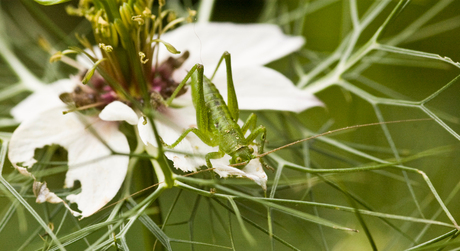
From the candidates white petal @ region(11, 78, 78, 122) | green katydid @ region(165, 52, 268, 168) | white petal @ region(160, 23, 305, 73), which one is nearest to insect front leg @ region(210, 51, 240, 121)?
green katydid @ region(165, 52, 268, 168)

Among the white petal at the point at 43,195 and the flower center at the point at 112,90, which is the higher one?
A: the flower center at the point at 112,90

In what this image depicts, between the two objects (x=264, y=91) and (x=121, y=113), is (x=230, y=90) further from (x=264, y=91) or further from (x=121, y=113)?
(x=121, y=113)

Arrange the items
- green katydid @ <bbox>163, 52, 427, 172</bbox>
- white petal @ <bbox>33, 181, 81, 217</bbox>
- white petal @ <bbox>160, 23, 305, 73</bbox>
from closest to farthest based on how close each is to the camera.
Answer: white petal @ <bbox>33, 181, 81, 217</bbox> → green katydid @ <bbox>163, 52, 427, 172</bbox> → white petal @ <bbox>160, 23, 305, 73</bbox>

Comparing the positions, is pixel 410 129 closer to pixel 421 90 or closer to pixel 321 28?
pixel 421 90

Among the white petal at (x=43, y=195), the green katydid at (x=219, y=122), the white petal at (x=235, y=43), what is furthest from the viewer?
the white petal at (x=235, y=43)

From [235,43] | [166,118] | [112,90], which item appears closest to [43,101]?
[112,90]

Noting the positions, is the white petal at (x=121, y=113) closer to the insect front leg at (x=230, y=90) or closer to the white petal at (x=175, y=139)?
the white petal at (x=175, y=139)

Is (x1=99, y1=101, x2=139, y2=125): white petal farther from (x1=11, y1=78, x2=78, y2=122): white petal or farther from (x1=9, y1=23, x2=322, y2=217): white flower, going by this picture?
(x1=11, y1=78, x2=78, y2=122): white petal

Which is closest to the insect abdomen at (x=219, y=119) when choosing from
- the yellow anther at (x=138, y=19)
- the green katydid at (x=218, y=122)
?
the green katydid at (x=218, y=122)
